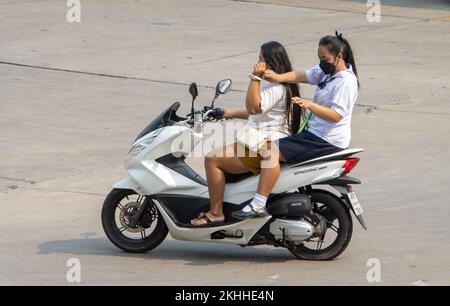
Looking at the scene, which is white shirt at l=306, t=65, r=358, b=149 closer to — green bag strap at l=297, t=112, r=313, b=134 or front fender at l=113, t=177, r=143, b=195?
green bag strap at l=297, t=112, r=313, b=134

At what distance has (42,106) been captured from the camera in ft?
46.4

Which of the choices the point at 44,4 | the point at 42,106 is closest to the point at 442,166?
the point at 42,106

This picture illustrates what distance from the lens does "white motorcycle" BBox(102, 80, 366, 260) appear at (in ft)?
28.1

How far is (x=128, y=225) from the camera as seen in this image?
Result: 29.3 ft

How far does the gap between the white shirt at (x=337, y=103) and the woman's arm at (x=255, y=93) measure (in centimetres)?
45

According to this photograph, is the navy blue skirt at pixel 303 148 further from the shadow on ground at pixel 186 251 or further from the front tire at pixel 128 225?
the front tire at pixel 128 225

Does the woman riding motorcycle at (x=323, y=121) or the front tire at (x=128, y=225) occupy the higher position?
the woman riding motorcycle at (x=323, y=121)

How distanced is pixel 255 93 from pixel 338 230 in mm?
1150

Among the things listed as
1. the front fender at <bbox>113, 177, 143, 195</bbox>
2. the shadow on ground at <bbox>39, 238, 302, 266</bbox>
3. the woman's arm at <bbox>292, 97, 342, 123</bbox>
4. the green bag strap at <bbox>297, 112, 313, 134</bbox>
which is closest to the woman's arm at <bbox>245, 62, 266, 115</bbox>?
the woman's arm at <bbox>292, 97, 342, 123</bbox>

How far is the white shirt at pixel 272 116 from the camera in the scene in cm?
858

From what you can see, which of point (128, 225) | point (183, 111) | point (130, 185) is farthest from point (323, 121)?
point (183, 111)

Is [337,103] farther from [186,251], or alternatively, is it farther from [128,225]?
[128,225]

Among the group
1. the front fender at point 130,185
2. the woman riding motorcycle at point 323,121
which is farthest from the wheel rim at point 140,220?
the woman riding motorcycle at point 323,121

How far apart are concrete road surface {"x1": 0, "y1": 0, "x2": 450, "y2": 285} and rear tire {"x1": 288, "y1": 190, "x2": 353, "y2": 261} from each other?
93mm
